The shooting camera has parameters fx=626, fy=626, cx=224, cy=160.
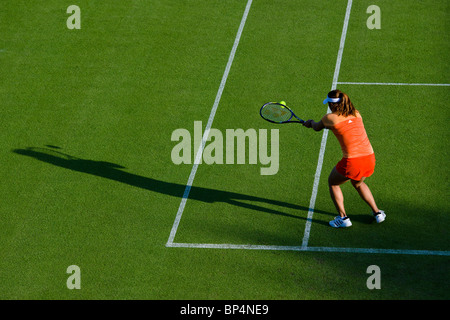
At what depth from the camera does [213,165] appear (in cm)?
1038

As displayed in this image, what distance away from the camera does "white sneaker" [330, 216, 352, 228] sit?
8844mm

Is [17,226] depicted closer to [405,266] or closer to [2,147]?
[2,147]

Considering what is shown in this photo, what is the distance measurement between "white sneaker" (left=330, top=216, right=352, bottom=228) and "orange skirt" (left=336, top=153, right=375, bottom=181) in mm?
751

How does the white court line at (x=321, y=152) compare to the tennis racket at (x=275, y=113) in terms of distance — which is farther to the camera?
the tennis racket at (x=275, y=113)

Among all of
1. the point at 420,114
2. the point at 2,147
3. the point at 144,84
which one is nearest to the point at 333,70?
the point at 420,114

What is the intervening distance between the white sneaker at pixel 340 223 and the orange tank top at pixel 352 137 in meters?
1.06

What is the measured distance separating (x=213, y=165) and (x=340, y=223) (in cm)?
250

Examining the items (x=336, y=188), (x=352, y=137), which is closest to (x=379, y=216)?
(x=336, y=188)

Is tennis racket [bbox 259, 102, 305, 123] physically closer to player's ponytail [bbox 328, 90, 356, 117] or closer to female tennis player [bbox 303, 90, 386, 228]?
female tennis player [bbox 303, 90, 386, 228]

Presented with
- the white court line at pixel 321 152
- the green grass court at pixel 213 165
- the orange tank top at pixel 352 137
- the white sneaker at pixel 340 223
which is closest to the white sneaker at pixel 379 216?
the green grass court at pixel 213 165

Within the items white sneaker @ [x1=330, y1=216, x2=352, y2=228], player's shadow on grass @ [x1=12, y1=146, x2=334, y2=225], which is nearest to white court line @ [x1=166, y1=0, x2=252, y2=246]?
player's shadow on grass @ [x1=12, y1=146, x2=334, y2=225]

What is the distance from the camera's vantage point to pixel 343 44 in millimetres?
13367

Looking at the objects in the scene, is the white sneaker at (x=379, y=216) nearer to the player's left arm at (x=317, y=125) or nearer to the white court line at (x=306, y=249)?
the white court line at (x=306, y=249)

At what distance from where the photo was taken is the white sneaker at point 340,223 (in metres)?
8.84
